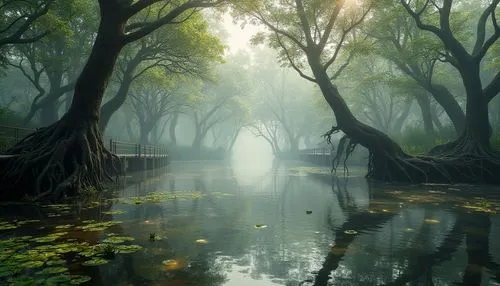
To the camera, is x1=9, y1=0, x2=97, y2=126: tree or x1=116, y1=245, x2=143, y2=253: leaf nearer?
Answer: x1=116, y1=245, x2=143, y2=253: leaf

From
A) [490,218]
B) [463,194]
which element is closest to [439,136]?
[463,194]

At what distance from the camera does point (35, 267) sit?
14.4ft

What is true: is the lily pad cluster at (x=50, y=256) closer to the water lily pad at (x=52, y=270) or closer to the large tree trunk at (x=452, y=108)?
the water lily pad at (x=52, y=270)

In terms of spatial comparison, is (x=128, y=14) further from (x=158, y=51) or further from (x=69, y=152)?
(x=158, y=51)

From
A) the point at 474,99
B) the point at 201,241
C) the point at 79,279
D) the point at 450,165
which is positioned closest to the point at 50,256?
the point at 79,279

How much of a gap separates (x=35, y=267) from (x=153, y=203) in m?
5.99

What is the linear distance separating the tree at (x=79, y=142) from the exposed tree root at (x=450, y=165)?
39.4 feet

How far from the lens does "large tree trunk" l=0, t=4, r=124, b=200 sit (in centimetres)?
1052

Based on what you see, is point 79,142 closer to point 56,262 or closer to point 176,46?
point 56,262

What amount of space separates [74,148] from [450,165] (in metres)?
15.5

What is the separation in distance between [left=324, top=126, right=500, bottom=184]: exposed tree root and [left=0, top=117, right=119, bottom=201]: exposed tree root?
41.9 feet

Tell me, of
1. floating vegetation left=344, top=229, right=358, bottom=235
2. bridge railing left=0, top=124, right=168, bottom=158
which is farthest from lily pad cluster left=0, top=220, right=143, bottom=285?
bridge railing left=0, top=124, right=168, bottom=158

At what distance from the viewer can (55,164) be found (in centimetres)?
1077

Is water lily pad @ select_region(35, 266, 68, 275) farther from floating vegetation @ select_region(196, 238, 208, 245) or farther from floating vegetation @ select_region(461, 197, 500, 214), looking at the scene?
floating vegetation @ select_region(461, 197, 500, 214)
